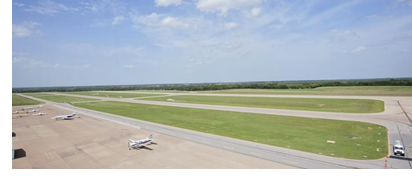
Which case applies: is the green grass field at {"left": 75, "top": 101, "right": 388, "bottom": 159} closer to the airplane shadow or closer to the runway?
the runway

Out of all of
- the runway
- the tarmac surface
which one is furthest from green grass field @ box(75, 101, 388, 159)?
the tarmac surface

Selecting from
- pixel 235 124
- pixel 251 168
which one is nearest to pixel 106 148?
pixel 251 168

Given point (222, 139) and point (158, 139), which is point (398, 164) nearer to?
point (222, 139)

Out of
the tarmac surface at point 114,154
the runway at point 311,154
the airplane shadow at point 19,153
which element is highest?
the runway at point 311,154

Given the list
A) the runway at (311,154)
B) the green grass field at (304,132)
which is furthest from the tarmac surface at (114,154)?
the green grass field at (304,132)

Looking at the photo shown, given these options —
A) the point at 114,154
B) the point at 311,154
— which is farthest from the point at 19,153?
the point at 311,154

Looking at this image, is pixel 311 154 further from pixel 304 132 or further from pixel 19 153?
pixel 19 153

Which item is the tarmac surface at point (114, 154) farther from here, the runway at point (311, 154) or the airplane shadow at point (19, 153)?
the runway at point (311, 154)

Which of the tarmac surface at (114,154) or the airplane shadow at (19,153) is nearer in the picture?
the tarmac surface at (114,154)
